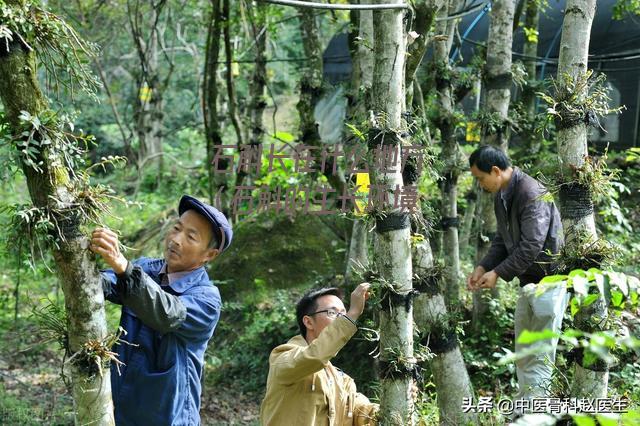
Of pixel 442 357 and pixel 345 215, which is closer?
pixel 345 215

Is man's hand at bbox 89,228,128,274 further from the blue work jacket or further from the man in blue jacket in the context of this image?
the blue work jacket

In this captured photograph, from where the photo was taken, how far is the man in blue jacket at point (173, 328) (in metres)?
3.58

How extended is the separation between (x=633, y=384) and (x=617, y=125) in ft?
19.9

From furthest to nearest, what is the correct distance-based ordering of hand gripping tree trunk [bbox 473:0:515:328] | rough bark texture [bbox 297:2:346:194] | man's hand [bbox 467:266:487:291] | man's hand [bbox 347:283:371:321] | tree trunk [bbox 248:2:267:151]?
tree trunk [bbox 248:2:267:151]
rough bark texture [bbox 297:2:346:194]
hand gripping tree trunk [bbox 473:0:515:328]
man's hand [bbox 467:266:487:291]
man's hand [bbox 347:283:371:321]

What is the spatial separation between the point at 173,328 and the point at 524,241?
304 centimetres

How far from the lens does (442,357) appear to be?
5.77m

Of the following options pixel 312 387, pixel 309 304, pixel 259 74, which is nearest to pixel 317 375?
pixel 312 387

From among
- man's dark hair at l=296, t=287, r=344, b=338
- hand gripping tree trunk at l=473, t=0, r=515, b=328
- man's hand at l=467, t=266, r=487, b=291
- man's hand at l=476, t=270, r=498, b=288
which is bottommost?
man's hand at l=467, t=266, r=487, b=291

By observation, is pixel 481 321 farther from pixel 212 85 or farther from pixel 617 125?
pixel 617 125

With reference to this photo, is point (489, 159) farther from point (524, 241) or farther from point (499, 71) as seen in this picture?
point (499, 71)

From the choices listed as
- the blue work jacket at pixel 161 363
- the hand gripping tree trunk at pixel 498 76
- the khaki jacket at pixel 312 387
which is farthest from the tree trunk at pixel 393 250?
the hand gripping tree trunk at pixel 498 76

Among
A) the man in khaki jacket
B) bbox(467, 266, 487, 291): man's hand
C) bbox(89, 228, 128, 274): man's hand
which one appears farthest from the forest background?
the man in khaki jacket

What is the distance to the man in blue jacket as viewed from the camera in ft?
11.7

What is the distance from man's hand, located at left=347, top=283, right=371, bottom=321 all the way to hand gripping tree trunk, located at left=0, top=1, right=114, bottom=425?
1187 mm
